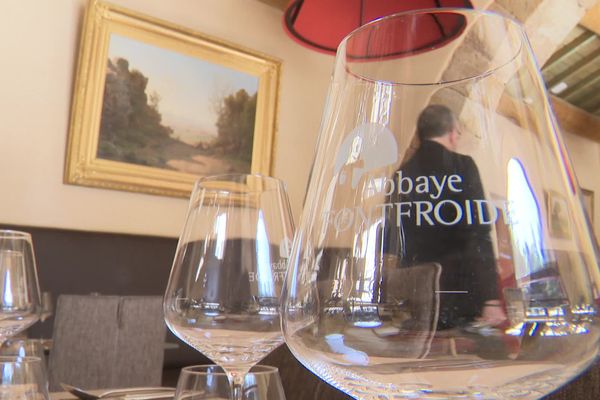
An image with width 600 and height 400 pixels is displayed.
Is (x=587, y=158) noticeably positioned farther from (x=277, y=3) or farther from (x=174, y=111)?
(x=174, y=111)

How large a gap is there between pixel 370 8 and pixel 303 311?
1524 millimetres

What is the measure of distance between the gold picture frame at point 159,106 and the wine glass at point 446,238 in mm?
2541

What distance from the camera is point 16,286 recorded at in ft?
2.48

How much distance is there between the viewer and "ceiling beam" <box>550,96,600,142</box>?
229 inches

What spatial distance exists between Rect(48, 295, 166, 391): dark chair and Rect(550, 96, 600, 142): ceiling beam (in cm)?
521

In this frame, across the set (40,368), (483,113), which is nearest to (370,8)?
(40,368)

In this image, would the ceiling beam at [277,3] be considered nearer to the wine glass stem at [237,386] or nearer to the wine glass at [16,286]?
the wine glass at [16,286]

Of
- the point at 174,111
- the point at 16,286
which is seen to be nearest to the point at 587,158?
the point at 174,111

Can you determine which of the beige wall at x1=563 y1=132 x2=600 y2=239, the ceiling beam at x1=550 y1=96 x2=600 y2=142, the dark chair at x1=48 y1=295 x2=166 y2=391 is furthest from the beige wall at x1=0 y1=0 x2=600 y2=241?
the ceiling beam at x1=550 y1=96 x2=600 y2=142

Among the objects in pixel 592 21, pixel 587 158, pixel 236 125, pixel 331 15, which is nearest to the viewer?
pixel 331 15

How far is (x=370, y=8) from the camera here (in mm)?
1645

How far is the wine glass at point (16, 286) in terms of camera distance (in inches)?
29.0

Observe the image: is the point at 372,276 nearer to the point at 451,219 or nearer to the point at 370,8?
the point at 451,219

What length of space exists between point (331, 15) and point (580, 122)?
495cm
